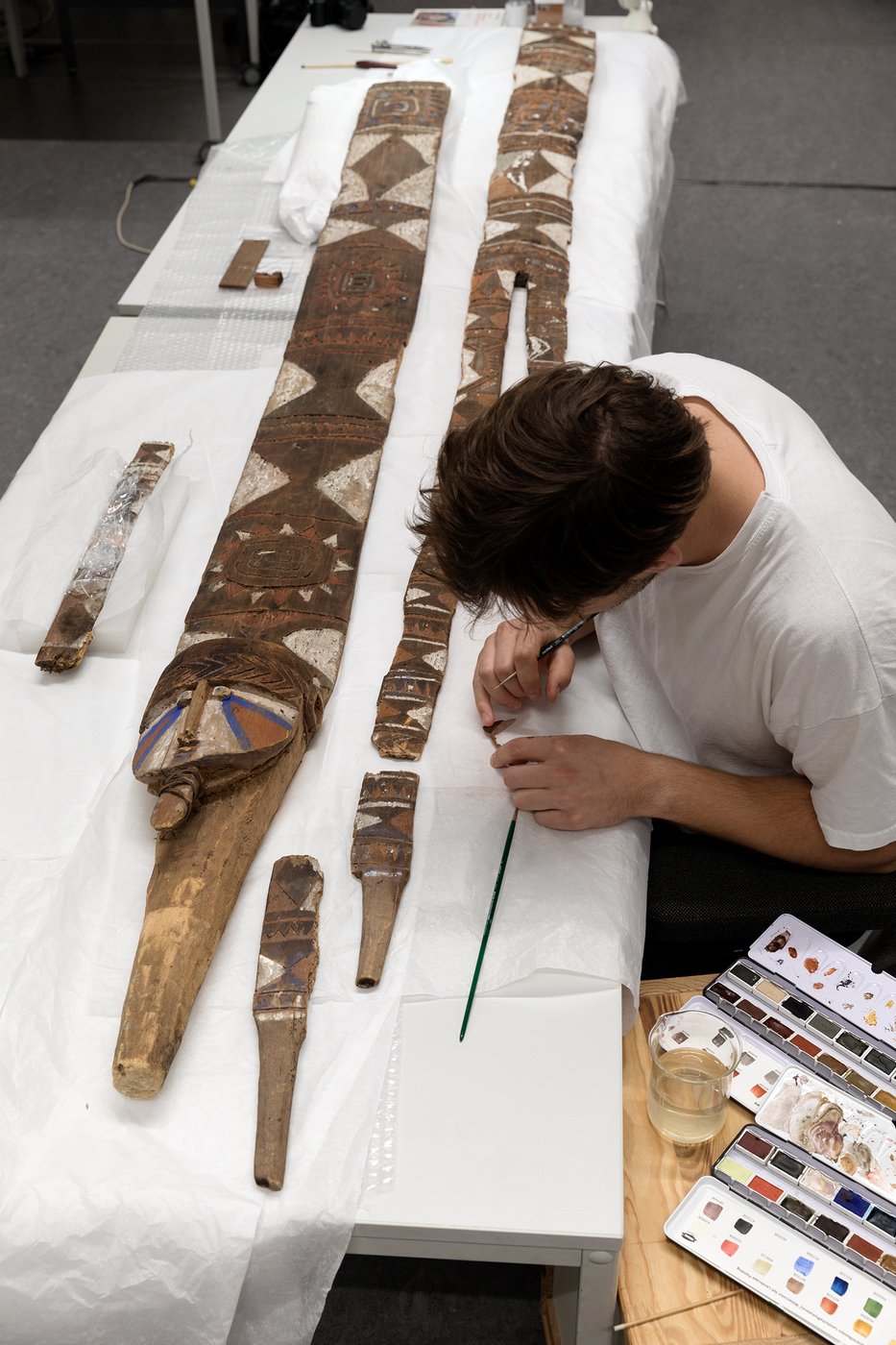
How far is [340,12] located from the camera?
4.71m

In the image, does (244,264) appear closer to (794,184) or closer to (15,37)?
(794,184)

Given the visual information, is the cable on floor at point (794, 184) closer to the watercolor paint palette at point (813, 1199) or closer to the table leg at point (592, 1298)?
the watercolor paint palette at point (813, 1199)

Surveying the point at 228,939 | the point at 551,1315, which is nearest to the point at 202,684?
the point at 228,939

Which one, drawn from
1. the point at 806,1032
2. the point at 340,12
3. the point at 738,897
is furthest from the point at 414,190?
the point at 806,1032

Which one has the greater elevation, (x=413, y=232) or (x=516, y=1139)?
(x=413, y=232)

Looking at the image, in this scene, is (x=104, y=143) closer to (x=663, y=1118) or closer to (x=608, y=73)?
(x=608, y=73)

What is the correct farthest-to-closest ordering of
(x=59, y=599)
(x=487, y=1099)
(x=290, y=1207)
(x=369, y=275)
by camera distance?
(x=369, y=275) → (x=59, y=599) → (x=487, y=1099) → (x=290, y=1207)

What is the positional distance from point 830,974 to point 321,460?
4.64 ft

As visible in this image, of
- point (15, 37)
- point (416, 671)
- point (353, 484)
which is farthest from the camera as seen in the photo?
point (15, 37)

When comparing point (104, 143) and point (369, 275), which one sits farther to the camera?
point (104, 143)

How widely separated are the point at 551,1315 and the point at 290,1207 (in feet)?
2.62

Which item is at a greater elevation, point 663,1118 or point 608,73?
point 608,73

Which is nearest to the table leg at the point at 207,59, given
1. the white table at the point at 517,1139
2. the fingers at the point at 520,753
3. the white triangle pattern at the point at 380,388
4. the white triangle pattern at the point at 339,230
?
the white triangle pattern at the point at 339,230

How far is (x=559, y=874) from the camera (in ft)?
6.08
